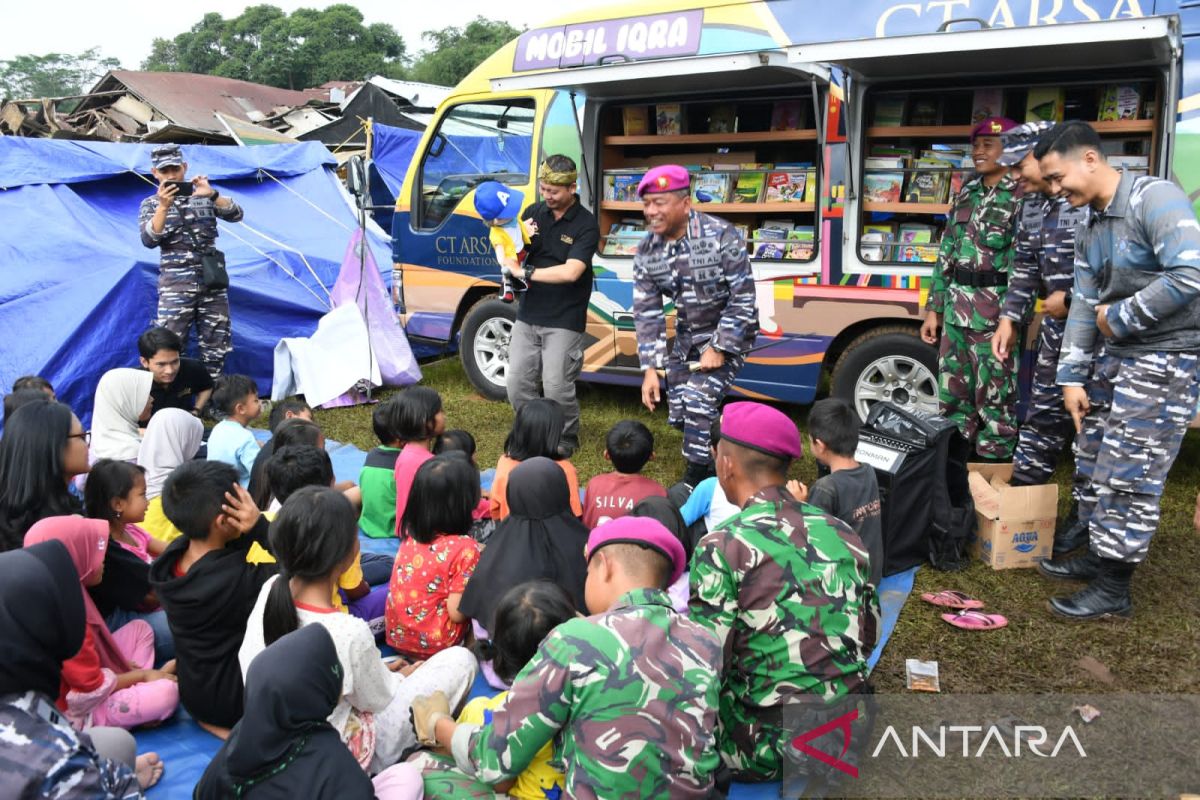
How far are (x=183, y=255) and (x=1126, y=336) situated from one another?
248 inches

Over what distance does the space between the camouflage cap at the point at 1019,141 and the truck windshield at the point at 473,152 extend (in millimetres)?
3510

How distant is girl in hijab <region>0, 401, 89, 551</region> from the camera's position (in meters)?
3.46

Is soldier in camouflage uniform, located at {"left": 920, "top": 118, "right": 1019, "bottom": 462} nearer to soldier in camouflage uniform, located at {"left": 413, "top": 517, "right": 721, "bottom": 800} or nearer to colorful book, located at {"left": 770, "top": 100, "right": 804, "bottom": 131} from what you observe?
colorful book, located at {"left": 770, "top": 100, "right": 804, "bottom": 131}

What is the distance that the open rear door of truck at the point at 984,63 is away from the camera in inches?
176

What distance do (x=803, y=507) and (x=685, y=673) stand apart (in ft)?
2.41

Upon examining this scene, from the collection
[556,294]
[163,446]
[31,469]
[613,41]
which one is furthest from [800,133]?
[31,469]

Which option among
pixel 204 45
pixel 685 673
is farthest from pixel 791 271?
pixel 204 45

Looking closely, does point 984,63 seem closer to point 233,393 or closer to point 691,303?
point 691,303

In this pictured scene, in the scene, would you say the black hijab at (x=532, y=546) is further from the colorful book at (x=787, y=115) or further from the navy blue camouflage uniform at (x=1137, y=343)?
the colorful book at (x=787, y=115)

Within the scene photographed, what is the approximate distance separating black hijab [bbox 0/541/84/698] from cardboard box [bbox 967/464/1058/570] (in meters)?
3.77

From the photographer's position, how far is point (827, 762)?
2.71 m

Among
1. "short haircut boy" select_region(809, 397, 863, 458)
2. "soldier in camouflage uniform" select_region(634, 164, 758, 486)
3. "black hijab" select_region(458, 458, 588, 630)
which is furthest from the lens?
"soldier in camouflage uniform" select_region(634, 164, 758, 486)

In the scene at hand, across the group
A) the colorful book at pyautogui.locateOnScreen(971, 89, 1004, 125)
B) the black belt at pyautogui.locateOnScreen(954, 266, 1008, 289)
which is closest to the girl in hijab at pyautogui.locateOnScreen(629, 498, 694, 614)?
the black belt at pyautogui.locateOnScreen(954, 266, 1008, 289)

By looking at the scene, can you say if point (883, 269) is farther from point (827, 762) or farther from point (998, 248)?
point (827, 762)
